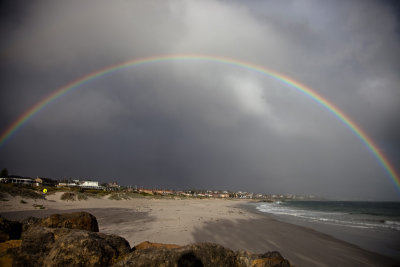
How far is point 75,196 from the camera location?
43.7 metres

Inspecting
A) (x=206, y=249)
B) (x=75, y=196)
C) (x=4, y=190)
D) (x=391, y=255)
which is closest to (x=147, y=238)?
(x=206, y=249)

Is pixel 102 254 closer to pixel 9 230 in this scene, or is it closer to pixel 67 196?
pixel 9 230

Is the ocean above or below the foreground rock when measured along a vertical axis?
below

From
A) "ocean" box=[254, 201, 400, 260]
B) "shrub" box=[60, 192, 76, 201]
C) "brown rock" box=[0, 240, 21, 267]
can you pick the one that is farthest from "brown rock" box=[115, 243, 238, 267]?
"shrub" box=[60, 192, 76, 201]

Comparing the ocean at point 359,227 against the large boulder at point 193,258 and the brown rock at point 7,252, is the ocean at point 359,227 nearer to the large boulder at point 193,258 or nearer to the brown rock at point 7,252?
the large boulder at point 193,258

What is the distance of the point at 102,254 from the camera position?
16.3 ft

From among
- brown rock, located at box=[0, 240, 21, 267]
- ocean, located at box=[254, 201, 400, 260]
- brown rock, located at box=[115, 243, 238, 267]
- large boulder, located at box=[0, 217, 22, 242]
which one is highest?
brown rock, located at box=[115, 243, 238, 267]

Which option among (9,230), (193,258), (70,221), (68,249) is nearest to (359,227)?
(193,258)

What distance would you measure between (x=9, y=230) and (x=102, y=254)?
4522 mm

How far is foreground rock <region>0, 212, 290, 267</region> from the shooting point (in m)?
4.71

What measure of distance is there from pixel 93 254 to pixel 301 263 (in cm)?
1009

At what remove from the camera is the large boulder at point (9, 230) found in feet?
22.8

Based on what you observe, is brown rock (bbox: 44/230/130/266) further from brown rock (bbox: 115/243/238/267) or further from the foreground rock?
brown rock (bbox: 115/243/238/267)

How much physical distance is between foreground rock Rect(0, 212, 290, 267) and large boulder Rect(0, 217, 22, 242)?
745 mm
